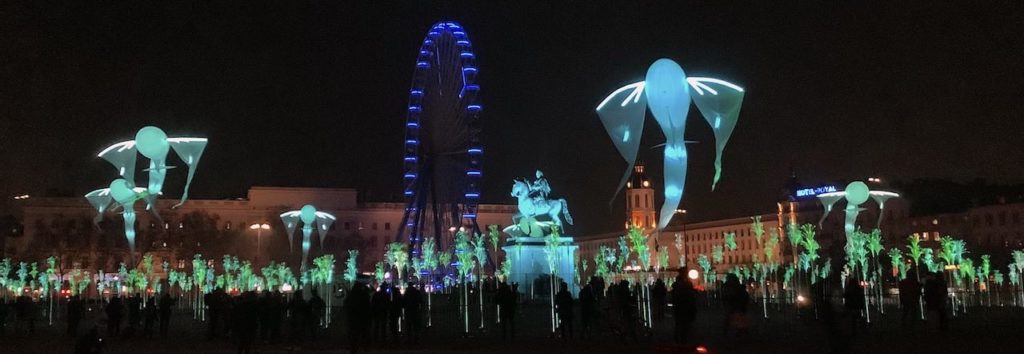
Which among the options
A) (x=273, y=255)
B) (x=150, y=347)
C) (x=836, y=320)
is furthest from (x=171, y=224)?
(x=836, y=320)

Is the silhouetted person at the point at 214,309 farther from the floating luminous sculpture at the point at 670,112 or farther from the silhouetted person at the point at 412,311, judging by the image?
the floating luminous sculpture at the point at 670,112

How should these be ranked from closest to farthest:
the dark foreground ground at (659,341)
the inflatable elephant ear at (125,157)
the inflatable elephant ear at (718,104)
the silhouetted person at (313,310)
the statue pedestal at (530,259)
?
the dark foreground ground at (659,341)
the inflatable elephant ear at (718,104)
the silhouetted person at (313,310)
the inflatable elephant ear at (125,157)
the statue pedestal at (530,259)

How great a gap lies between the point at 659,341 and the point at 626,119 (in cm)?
530

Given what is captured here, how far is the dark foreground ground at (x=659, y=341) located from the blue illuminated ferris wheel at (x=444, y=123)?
30.0 meters

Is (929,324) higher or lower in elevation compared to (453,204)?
lower

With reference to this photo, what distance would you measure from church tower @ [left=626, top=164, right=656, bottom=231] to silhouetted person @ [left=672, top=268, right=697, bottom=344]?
148 metres

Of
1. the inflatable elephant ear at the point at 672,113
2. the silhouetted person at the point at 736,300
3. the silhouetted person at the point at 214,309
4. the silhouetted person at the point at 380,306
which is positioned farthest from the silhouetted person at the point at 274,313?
the silhouetted person at the point at 736,300

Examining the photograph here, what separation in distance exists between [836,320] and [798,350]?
487cm

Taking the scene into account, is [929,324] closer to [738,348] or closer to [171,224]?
[738,348]

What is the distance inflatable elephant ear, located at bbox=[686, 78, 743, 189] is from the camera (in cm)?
2036

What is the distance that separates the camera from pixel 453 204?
62156 millimetres

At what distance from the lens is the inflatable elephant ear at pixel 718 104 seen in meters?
20.4

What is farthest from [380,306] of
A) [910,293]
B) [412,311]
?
[910,293]

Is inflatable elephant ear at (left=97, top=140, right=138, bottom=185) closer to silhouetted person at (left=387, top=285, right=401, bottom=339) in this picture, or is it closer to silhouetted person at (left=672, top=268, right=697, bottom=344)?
silhouetted person at (left=387, top=285, right=401, bottom=339)
